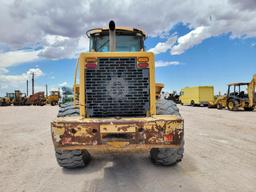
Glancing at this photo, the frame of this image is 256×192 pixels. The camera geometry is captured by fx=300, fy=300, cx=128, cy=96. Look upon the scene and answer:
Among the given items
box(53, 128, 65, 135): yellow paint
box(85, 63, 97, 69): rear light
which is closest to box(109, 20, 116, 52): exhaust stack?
box(85, 63, 97, 69): rear light

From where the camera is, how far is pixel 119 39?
6.63 m

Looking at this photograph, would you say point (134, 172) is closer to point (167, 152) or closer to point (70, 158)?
Result: point (167, 152)

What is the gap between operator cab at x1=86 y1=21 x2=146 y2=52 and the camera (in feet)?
21.6

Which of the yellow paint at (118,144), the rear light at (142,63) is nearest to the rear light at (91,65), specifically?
the rear light at (142,63)

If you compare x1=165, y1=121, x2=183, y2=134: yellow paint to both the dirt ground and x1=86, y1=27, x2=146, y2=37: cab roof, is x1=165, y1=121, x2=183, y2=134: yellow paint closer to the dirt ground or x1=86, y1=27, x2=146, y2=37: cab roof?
the dirt ground

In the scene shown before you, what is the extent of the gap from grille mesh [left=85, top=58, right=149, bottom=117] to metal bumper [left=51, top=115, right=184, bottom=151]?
0.55 meters

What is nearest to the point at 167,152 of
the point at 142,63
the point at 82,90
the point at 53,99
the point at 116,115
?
the point at 116,115

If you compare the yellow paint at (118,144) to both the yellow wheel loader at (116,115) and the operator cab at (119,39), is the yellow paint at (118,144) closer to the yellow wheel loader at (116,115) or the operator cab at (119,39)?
the yellow wheel loader at (116,115)

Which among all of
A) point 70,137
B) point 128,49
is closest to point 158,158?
point 70,137

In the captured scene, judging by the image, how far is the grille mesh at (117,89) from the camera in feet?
17.0

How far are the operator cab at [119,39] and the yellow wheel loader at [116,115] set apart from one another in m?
0.76

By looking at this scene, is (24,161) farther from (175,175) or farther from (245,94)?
(245,94)

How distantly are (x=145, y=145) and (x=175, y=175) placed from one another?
95cm

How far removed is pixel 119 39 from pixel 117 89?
1.82m
